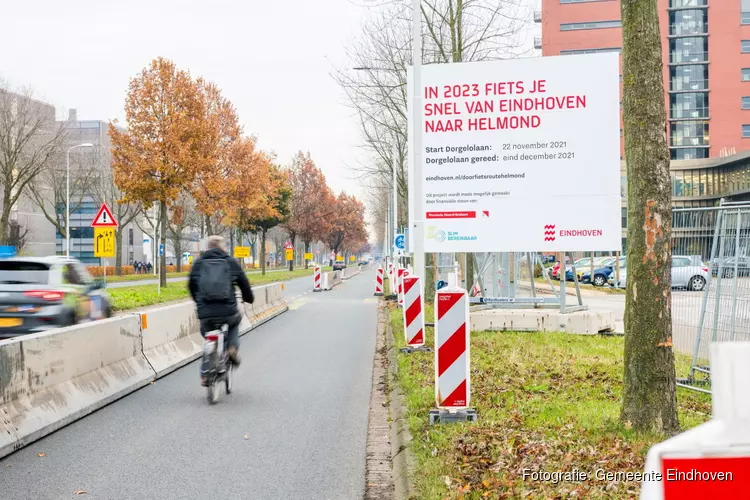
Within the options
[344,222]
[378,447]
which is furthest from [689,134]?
[378,447]

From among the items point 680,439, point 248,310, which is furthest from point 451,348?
point 248,310

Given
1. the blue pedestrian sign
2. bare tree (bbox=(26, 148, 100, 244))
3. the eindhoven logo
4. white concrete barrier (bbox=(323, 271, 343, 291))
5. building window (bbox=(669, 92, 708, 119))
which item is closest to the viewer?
the eindhoven logo

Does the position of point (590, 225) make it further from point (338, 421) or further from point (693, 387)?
point (338, 421)

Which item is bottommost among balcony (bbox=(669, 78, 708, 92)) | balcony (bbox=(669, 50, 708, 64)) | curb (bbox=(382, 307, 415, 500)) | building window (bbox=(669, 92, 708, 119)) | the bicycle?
curb (bbox=(382, 307, 415, 500))

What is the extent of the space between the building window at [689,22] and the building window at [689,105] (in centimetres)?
606

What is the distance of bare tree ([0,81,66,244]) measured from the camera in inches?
1710

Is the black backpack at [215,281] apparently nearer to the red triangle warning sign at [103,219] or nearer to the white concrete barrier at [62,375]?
the white concrete barrier at [62,375]

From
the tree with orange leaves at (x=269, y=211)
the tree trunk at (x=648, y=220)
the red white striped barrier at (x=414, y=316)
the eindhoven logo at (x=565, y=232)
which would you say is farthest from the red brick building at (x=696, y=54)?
the tree trunk at (x=648, y=220)

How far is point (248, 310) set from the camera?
19.7 meters

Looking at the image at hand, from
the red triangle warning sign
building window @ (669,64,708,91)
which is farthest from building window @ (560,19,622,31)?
the red triangle warning sign

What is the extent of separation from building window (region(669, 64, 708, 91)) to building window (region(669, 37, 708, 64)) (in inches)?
26.9

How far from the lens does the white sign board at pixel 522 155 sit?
1411 centimetres

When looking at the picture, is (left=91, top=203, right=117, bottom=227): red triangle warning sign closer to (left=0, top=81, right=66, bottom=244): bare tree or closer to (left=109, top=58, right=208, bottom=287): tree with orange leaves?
(left=109, top=58, right=208, bottom=287): tree with orange leaves

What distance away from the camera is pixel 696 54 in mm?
77438
